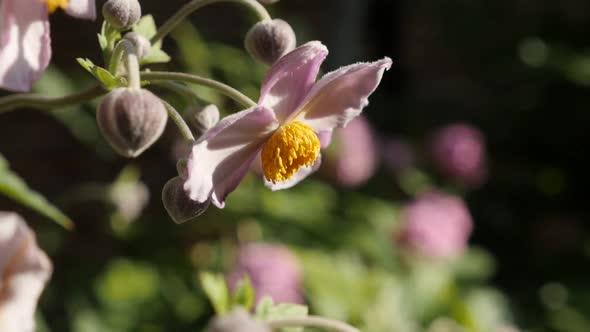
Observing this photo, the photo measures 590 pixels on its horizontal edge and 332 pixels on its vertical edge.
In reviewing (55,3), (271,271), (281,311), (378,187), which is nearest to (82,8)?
(55,3)

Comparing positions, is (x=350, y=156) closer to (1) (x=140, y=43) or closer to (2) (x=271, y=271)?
(2) (x=271, y=271)

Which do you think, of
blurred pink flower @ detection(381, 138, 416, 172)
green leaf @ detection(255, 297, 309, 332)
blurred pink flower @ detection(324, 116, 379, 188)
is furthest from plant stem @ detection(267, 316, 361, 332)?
blurred pink flower @ detection(381, 138, 416, 172)

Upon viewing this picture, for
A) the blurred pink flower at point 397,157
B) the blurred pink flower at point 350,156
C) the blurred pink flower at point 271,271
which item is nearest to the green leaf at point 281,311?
the blurred pink flower at point 271,271

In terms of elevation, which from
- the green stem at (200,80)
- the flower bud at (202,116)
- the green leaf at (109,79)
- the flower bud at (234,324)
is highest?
the green stem at (200,80)

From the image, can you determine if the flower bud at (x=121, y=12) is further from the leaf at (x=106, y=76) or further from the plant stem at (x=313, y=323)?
the plant stem at (x=313, y=323)

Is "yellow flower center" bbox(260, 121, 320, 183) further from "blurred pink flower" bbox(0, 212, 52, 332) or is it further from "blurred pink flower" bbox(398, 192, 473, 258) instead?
"blurred pink flower" bbox(398, 192, 473, 258)

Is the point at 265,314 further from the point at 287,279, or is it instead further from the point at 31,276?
the point at 287,279

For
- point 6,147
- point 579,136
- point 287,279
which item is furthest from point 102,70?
point 579,136
